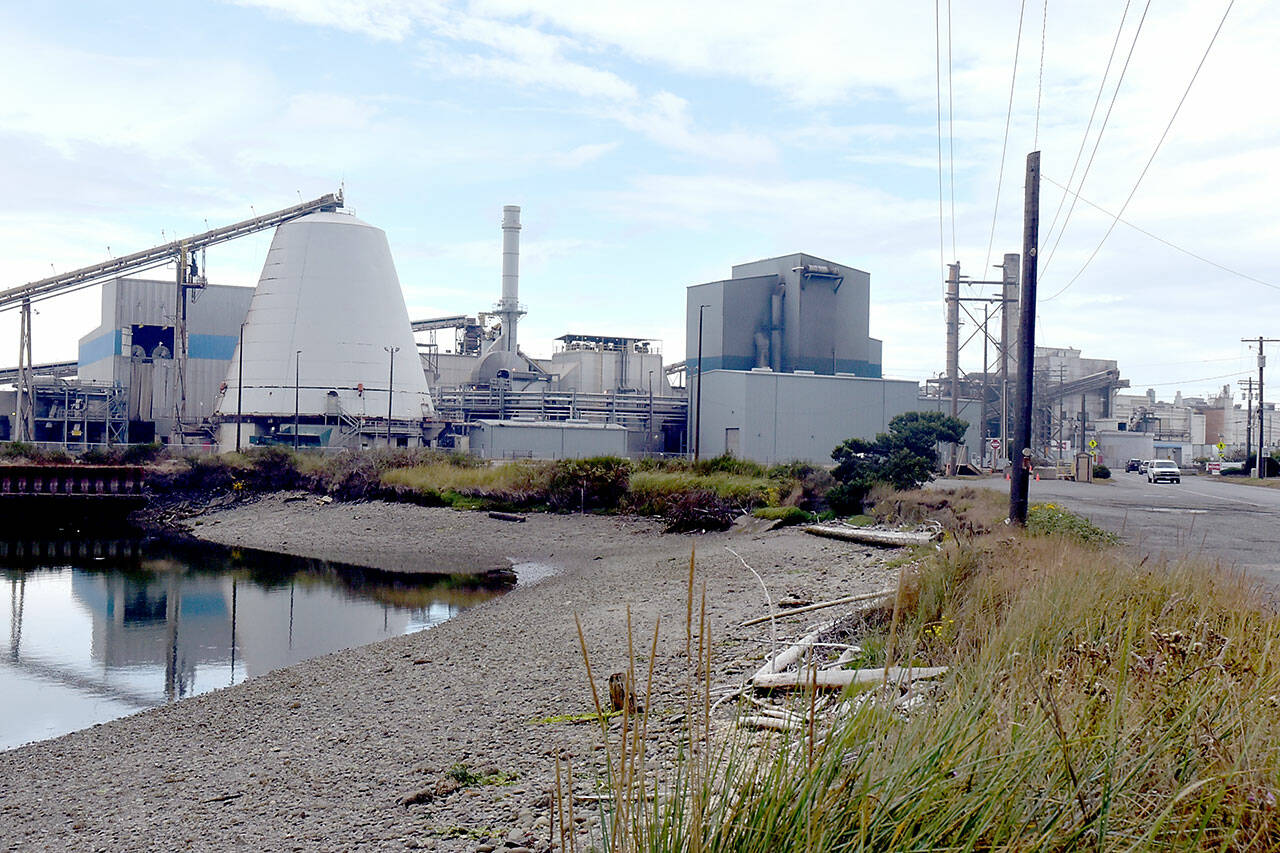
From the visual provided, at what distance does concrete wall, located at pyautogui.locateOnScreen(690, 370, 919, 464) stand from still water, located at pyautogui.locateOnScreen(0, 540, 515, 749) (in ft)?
76.4

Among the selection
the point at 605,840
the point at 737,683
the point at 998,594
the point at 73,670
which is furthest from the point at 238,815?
the point at 73,670

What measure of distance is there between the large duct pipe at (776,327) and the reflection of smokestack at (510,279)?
12.7 meters

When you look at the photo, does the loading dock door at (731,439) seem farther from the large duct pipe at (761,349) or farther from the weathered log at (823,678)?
the weathered log at (823,678)

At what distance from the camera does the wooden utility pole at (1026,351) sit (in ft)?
43.5

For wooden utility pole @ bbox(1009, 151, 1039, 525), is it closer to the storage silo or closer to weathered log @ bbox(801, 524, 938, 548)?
weathered log @ bbox(801, 524, 938, 548)

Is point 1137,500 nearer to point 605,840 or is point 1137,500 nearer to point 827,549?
point 827,549

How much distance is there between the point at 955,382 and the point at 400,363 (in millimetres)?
24424

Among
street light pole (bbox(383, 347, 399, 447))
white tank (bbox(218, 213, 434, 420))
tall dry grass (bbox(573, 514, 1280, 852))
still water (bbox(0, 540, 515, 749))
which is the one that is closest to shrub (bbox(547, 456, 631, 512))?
still water (bbox(0, 540, 515, 749))

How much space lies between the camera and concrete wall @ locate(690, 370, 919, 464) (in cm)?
4341

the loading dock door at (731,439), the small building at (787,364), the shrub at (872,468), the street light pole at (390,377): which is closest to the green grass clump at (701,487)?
the shrub at (872,468)

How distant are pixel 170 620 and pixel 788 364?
3782 centimetres

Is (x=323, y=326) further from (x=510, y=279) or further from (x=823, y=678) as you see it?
(x=823, y=678)

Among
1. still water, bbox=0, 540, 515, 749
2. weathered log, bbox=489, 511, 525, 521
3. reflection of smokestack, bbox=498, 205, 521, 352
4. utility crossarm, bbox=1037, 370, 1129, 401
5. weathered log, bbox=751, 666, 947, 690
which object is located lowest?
still water, bbox=0, 540, 515, 749

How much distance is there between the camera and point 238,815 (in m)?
5.92
